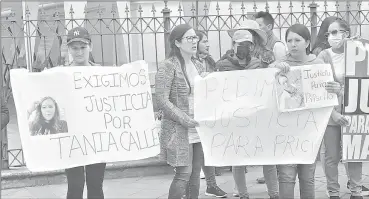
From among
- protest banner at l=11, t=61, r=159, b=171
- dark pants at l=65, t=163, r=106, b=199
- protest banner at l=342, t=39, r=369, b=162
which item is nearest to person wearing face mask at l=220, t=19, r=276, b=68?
protest banner at l=342, t=39, r=369, b=162

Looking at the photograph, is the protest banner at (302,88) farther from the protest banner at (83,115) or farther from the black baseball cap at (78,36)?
the black baseball cap at (78,36)

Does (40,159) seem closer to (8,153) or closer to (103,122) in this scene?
(103,122)

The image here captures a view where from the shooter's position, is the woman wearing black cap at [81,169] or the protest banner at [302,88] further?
the protest banner at [302,88]

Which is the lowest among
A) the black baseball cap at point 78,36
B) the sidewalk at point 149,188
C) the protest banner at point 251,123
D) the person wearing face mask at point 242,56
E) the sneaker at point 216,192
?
the sidewalk at point 149,188

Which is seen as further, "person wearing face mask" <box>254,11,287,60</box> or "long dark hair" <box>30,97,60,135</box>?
"person wearing face mask" <box>254,11,287,60</box>

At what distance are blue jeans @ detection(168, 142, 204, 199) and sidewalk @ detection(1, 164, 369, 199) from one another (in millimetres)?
1087

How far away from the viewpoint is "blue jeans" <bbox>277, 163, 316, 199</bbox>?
4.89 meters

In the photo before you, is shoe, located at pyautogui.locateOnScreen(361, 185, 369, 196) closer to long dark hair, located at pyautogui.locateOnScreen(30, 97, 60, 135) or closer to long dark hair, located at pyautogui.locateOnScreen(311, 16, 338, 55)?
long dark hair, located at pyautogui.locateOnScreen(311, 16, 338, 55)

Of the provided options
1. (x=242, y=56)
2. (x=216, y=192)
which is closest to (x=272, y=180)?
(x=216, y=192)

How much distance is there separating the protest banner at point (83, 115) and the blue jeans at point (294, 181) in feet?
3.49

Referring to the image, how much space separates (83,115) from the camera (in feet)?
15.0

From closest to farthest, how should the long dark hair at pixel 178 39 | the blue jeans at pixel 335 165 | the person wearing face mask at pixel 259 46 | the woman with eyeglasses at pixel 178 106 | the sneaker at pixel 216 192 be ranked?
the woman with eyeglasses at pixel 178 106
the long dark hair at pixel 178 39
the person wearing face mask at pixel 259 46
the blue jeans at pixel 335 165
the sneaker at pixel 216 192

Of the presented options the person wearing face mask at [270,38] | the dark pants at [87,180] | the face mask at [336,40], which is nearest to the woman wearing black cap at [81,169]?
the dark pants at [87,180]

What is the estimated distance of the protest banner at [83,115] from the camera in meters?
4.39
